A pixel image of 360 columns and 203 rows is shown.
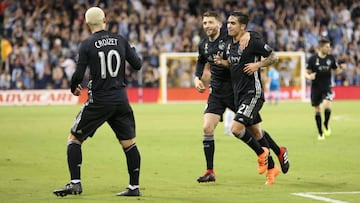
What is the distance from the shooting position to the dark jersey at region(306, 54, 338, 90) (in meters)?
21.7

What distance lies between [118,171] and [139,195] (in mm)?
3116

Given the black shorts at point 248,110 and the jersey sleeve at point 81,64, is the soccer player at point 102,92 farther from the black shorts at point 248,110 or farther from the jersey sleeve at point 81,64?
the black shorts at point 248,110

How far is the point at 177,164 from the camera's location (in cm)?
1535

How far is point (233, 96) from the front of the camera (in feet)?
43.6

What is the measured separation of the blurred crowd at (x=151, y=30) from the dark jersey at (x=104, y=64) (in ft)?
97.8

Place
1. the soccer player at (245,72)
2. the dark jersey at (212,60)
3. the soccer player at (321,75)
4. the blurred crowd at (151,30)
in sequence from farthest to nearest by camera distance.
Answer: the blurred crowd at (151,30) < the soccer player at (321,75) < the dark jersey at (212,60) < the soccer player at (245,72)

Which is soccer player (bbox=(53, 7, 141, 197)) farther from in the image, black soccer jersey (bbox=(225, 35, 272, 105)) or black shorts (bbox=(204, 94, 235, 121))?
black shorts (bbox=(204, 94, 235, 121))

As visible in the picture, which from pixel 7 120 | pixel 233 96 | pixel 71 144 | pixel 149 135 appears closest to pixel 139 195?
pixel 71 144

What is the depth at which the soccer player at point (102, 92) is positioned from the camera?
10.8m

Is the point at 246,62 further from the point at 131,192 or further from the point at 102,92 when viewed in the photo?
the point at 131,192

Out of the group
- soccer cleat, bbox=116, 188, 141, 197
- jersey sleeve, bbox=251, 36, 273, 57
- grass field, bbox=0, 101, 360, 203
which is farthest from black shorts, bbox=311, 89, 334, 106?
soccer cleat, bbox=116, 188, 141, 197

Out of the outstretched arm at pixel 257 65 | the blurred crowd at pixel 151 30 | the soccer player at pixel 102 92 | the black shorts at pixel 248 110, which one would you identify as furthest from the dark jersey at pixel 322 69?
the blurred crowd at pixel 151 30

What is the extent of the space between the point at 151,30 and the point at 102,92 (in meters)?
33.3

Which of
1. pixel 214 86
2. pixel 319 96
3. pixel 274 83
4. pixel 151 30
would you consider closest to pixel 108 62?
pixel 214 86
